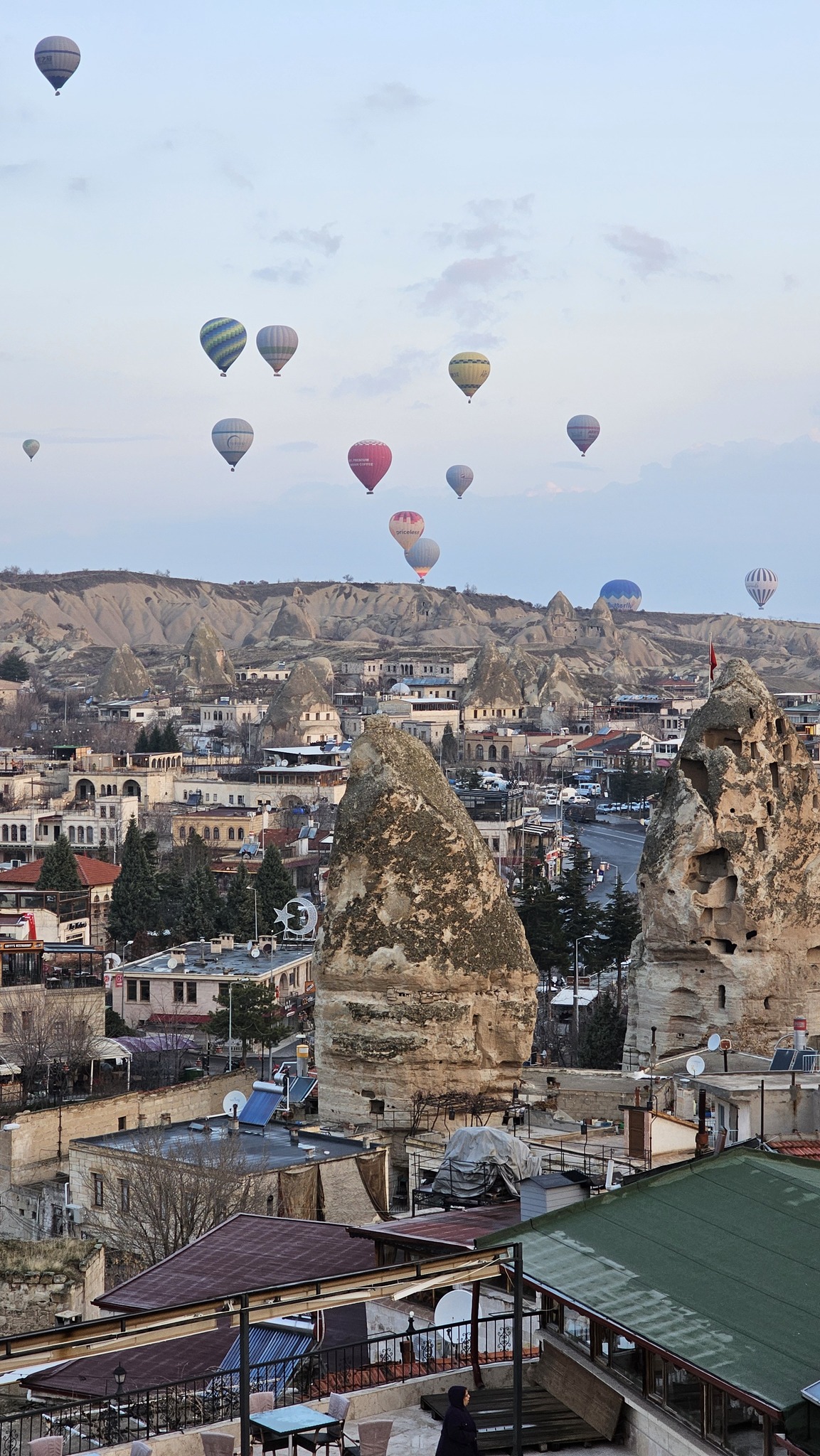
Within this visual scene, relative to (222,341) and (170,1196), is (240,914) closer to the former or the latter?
(170,1196)

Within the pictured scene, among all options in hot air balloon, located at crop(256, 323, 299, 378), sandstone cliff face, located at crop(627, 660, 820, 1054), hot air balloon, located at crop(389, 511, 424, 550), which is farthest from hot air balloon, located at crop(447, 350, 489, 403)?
sandstone cliff face, located at crop(627, 660, 820, 1054)

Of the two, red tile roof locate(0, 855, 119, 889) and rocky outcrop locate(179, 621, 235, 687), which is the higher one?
rocky outcrop locate(179, 621, 235, 687)

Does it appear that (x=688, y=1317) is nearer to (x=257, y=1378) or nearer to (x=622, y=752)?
(x=257, y=1378)

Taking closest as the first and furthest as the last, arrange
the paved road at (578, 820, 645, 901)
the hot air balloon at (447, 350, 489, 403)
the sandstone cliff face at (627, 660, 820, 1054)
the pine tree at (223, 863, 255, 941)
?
1. the sandstone cliff face at (627, 660, 820, 1054)
2. the pine tree at (223, 863, 255, 941)
3. the paved road at (578, 820, 645, 901)
4. the hot air balloon at (447, 350, 489, 403)

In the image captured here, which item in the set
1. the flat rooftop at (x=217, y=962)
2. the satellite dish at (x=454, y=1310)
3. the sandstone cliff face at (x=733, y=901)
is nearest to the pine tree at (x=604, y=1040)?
the sandstone cliff face at (x=733, y=901)

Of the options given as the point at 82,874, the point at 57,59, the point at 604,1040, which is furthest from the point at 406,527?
the point at 604,1040

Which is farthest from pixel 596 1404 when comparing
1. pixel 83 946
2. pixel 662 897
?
pixel 83 946

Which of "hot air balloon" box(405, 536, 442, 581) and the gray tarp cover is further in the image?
"hot air balloon" box(405, 536, 442, 581)

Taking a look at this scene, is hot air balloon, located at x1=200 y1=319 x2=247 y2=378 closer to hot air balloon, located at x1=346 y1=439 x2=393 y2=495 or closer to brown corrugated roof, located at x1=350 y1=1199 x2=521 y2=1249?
hot air balloon, located at x1=346 y1=439 x2=393 y2=495
